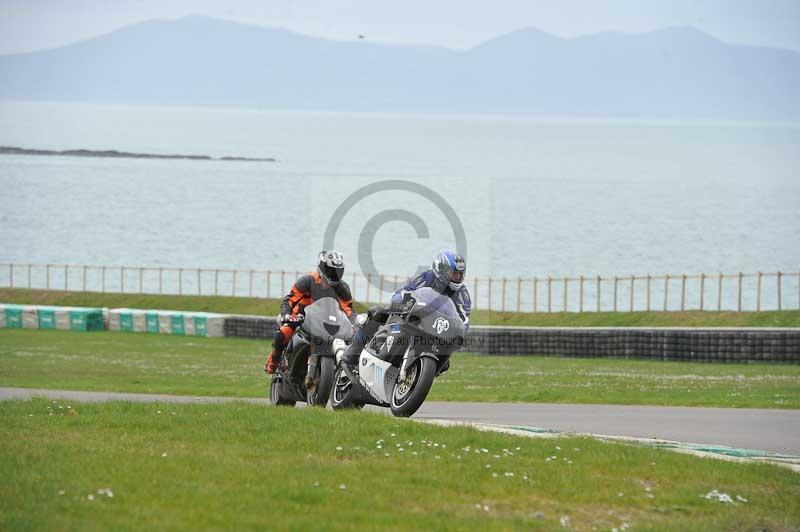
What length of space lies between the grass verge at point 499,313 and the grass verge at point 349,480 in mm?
32673

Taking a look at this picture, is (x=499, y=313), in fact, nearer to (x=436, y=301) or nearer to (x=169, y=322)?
(x=169, y=322)

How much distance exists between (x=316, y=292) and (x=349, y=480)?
21.1 ft

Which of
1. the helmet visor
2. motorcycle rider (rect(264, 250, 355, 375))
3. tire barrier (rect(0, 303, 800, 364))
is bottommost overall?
tire barrier (rect(0, 303, 800, 364))

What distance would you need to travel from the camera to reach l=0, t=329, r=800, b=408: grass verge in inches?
957

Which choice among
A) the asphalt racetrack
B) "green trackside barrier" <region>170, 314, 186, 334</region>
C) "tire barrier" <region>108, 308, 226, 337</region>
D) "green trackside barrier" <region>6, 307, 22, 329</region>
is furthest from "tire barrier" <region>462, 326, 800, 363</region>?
"green trackside barrier" <region>6, 307, 22, 329</region>

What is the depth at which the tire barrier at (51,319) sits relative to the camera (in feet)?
174

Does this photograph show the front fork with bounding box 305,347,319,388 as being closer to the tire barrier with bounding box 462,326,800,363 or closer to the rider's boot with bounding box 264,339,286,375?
the rider's boot with bounding box 264,339,286,375

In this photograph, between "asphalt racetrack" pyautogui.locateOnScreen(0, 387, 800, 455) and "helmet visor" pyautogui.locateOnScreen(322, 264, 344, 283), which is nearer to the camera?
"asphalt racetrack" pyautogui.locateOnScreen(0, 387, 800, 455)

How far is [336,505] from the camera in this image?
33.4 ft

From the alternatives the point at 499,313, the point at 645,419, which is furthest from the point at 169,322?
the point at 645,419

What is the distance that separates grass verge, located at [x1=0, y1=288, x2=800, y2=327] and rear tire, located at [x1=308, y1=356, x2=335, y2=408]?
29470 millimetres

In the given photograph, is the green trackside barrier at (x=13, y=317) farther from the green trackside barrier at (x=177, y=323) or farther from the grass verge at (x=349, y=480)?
the grass verge at (x=349, y=480)

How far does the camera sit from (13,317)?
53.5 meters

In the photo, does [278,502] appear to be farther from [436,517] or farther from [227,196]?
[227,196]
